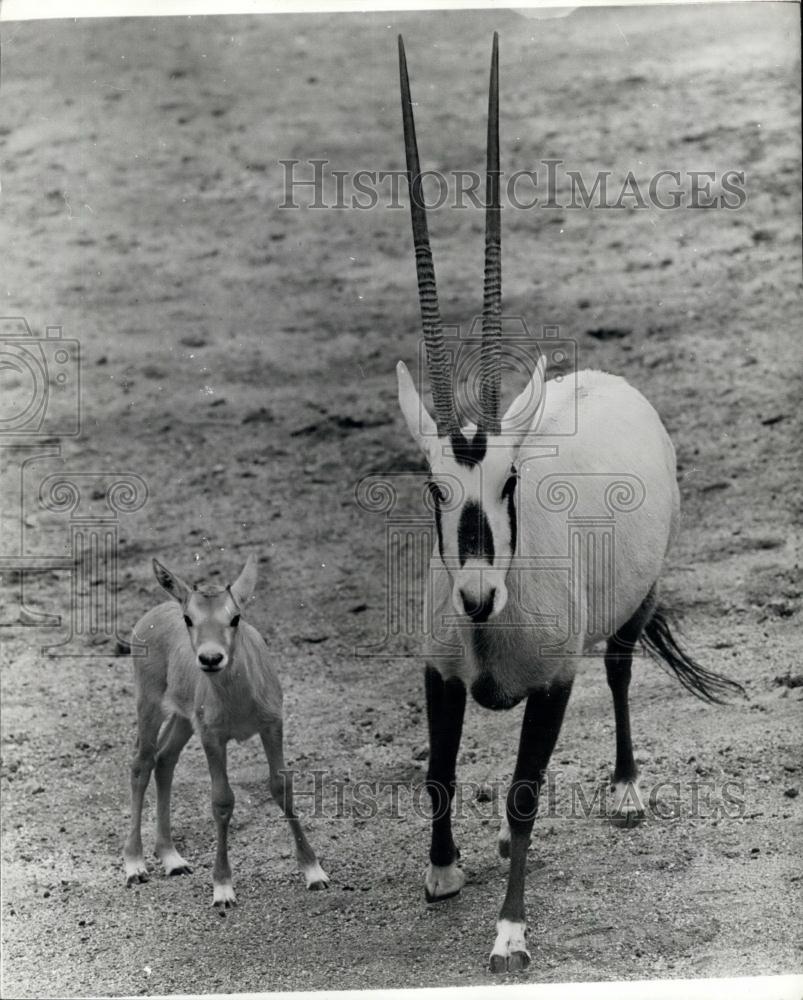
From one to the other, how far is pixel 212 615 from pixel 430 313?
1.33 m

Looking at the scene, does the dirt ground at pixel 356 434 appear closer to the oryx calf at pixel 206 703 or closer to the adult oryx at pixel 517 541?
the oryx calf at pixel 206 703

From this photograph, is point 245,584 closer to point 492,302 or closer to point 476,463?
point 476,463

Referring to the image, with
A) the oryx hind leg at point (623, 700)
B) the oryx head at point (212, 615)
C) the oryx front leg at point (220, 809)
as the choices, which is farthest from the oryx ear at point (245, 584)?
the oryx hind leg at point (623, 700)

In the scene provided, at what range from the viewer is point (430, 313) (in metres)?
5.40

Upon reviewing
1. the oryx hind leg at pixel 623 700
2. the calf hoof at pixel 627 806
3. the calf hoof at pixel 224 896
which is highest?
the oryx hind leg at pixel 623 700

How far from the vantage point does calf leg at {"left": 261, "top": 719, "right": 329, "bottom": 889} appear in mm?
5922

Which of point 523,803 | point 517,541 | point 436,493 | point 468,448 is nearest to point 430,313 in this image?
point 468,448

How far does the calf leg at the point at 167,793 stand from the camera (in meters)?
6.22

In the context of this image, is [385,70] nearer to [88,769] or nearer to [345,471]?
[345,471]

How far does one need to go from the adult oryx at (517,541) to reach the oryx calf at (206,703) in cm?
62
